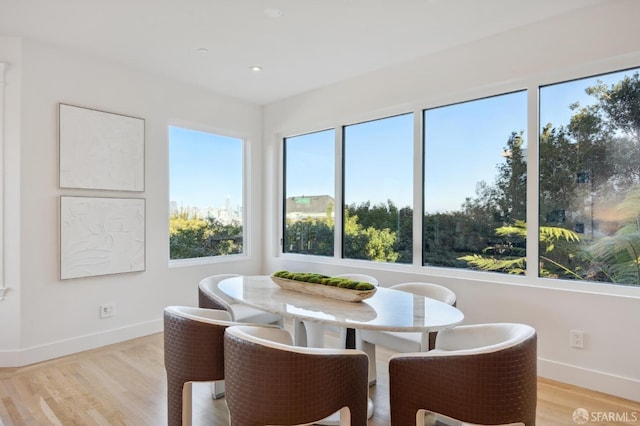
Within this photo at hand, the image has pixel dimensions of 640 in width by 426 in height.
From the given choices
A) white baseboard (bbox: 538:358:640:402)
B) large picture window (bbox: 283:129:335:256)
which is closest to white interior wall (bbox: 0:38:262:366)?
large picture window (bbox: 283:129:335:256)

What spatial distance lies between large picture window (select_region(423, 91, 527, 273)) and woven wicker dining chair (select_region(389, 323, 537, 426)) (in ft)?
5.53

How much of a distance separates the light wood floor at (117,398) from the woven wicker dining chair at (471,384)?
2.70 ft

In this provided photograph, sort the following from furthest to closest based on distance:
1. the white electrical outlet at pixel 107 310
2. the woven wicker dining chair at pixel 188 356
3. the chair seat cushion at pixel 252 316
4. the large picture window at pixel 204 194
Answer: the large picture window at pixel 204 194, the white electrical outlet at pixel 107 310, the chair seat cushion at pixel 252 316, the woven wicker dining chair at pixel 188 356

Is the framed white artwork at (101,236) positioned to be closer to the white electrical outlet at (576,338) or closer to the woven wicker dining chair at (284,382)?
the woven wicker dining chair at (284,382)

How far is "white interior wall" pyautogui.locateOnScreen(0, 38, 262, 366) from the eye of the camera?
3.09 m

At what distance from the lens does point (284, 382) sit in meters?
1.49

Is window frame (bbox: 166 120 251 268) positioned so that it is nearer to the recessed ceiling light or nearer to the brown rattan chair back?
the recessed ceiling light

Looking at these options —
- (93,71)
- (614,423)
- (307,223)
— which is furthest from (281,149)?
(614,423)

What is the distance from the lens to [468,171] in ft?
11.1

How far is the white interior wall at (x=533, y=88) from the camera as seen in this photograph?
2557 millimetres

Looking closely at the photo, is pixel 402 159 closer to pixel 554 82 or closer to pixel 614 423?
pixel 554 82

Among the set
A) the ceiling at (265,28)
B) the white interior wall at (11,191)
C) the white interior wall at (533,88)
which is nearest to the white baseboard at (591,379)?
the white interior wall at (533,88)

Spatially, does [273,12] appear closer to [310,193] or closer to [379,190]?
[379,190]

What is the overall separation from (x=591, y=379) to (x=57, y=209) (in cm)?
452
